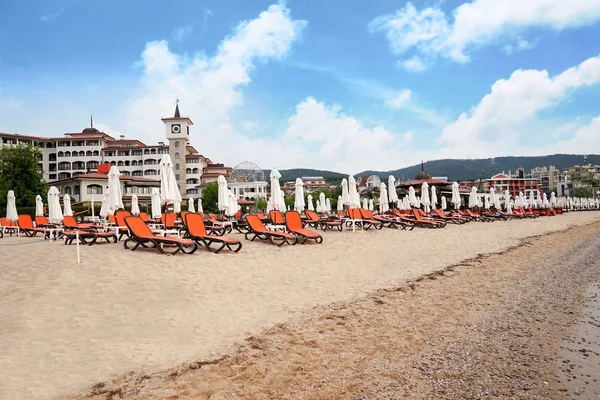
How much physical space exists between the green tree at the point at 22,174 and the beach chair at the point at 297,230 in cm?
3862

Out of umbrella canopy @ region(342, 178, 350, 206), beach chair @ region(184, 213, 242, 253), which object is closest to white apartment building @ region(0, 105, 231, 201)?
umbrella canopy @ region(342, 178, 350, 206)

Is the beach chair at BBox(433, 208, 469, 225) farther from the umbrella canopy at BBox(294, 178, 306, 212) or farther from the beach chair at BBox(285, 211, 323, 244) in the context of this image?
the beach chair at BBox(285, 211, 323, 244)

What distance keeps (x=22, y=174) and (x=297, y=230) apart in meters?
41.9

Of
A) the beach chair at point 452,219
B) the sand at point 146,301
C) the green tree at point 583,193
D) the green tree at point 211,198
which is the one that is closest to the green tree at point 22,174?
the green tree at point 211,198

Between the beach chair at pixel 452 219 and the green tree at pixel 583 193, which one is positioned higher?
the green tree at pixel 583 193

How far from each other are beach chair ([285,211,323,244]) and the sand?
1.51 metres

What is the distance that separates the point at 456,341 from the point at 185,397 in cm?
290

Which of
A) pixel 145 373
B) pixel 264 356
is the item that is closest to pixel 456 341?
pixel 264 356

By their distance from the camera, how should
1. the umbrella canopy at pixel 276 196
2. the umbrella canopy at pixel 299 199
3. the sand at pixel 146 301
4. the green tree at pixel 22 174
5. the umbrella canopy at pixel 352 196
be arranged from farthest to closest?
the green tree at pixel 22 174 → the umbrella canopy at pixel 352 196 → the umbrella canopy at pixel 299 199 → the umbrella canopy at pixel 276 196 → the sand at pixel 146 301

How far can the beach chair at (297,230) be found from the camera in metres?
11.4

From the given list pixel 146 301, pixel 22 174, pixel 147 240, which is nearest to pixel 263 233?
pixel 147 240

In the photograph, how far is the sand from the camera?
3385 mm

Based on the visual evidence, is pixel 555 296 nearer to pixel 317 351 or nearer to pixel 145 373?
pixel 317 351

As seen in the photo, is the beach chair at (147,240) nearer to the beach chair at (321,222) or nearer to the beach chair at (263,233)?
the beach chair at (263,233)
